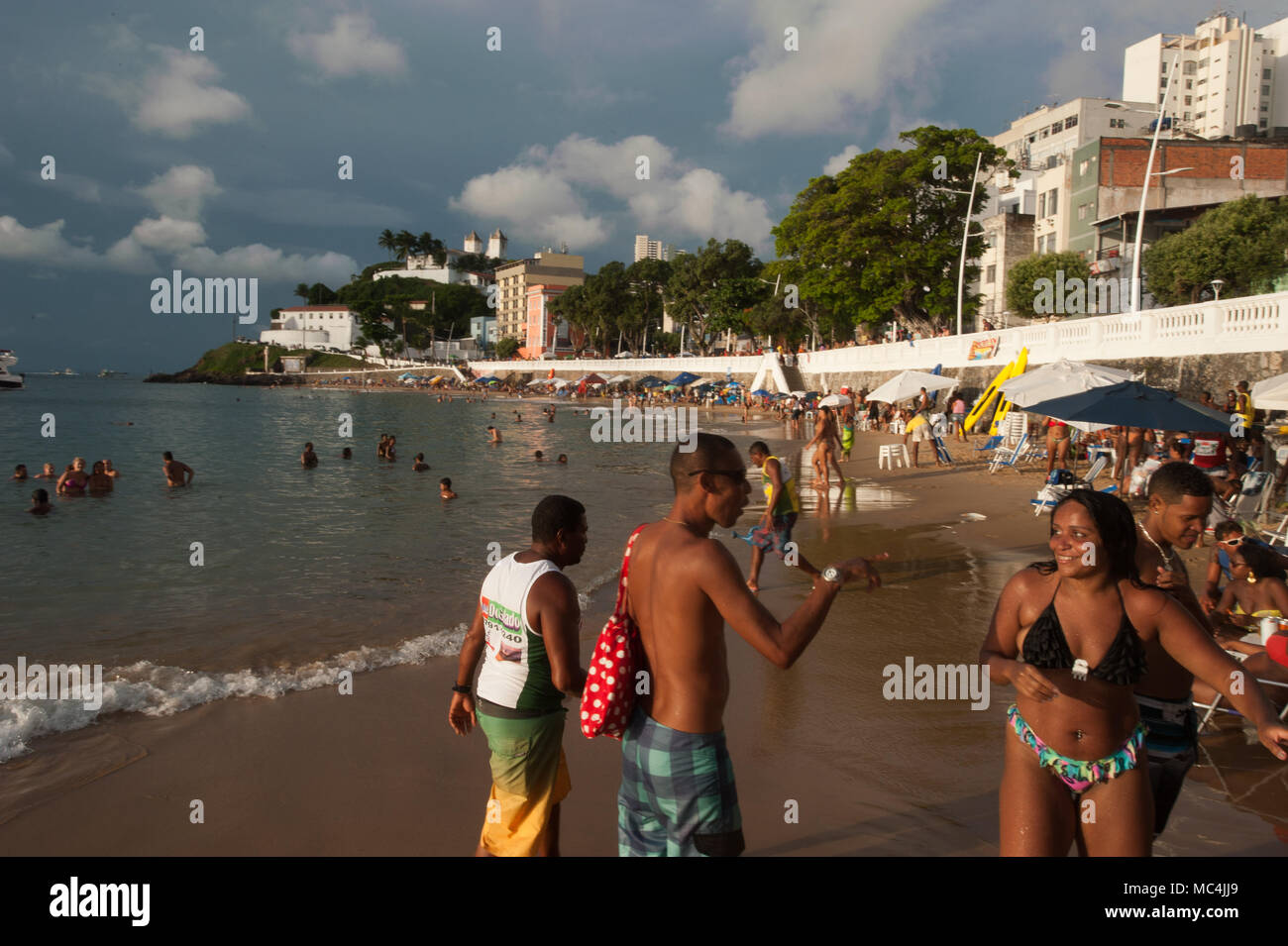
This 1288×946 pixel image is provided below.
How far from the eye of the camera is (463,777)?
4.47 m

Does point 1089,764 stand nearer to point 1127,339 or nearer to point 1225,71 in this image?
point 1127,339

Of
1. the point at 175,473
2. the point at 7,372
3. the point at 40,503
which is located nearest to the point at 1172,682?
the point at 40,503

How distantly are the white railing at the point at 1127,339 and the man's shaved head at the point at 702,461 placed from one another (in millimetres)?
17077

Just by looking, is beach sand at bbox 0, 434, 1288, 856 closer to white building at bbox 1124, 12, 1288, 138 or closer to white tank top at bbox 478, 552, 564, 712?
white tank top at bbox 478, 552, 564, 712

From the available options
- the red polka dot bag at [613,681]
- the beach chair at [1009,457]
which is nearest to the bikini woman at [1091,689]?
the red polka dot bag at [613,681]

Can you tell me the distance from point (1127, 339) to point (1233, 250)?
16813 mm

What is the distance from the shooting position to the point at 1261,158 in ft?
134

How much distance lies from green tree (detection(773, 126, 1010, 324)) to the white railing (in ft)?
10.3

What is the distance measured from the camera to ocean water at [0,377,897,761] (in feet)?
21.9

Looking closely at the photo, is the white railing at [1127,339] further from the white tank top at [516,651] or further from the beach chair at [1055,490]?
the white tank top at [516,651]

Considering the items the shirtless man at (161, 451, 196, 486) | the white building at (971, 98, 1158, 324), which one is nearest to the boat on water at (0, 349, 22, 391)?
the shirtless man at (161, 451, 196, 486)

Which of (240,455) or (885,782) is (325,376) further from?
(885,782)
